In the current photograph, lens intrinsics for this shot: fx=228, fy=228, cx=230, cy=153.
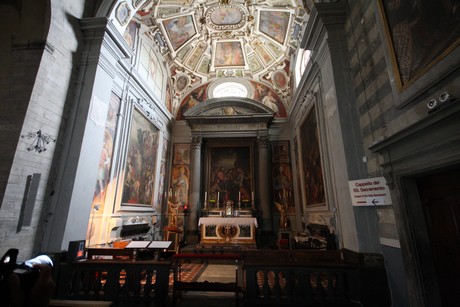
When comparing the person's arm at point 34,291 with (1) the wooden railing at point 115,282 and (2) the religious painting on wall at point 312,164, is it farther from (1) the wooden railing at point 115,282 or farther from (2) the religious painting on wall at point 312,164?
(2) the religious painting on wall at point 312,164

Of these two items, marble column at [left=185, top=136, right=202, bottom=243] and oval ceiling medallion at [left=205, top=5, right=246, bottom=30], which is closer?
oval ceiling medallion at [left=205, top=5, right=246, bottom=30]

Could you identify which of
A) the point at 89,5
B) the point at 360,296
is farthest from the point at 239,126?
the point at 360,296

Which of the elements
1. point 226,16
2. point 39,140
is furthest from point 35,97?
point 226,16

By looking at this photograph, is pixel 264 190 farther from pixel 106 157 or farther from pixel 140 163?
pixel 106 157

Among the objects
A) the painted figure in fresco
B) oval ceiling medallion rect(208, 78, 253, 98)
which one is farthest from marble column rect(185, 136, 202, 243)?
the painted figure in fresco

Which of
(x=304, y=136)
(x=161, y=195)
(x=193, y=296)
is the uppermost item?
(x=304, y=136)

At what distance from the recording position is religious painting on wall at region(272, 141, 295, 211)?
418 inches

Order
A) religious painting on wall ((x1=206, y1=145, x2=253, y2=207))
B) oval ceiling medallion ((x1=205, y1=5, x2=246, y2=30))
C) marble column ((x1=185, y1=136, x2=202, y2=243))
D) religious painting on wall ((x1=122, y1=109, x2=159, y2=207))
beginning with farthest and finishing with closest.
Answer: religious painting on wall ((x1=206, y1=145, x2=253, y2=207)) < marble column ((x1=185, y1=136, x2=202, y2=243)) < oval ceiling medallion ((x1=205, y1=5, x2=246, y2=30)) < religious painting on wall ((x1=122, y1=109, x2=159, y2=207))

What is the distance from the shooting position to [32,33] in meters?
4.87

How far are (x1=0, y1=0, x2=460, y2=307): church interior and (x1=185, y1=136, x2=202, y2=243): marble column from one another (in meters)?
0.11

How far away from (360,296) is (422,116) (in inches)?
111

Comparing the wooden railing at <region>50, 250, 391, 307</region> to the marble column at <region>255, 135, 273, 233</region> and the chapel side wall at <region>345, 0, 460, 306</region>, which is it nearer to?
the chapel side wall at <region>345, 0, 460, 306</region>

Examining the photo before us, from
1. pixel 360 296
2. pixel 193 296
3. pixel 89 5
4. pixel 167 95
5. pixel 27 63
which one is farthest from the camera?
pixel 167 95

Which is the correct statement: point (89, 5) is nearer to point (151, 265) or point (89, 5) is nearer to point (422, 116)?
point (151, 265)
